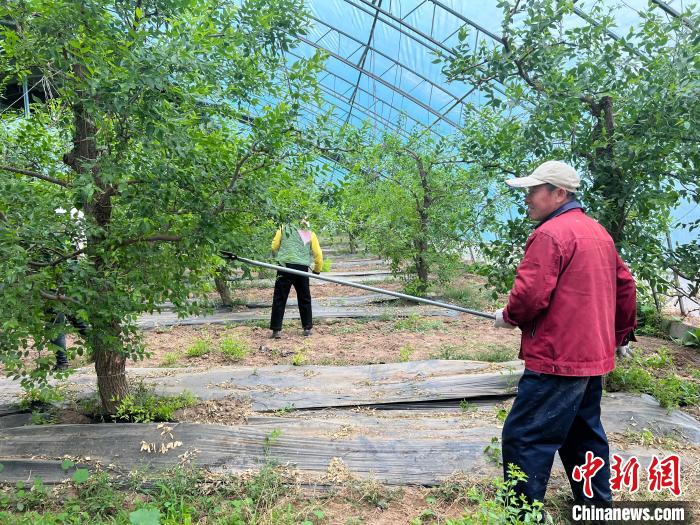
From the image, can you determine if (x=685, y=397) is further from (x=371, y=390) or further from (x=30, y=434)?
(x=30, y=434)

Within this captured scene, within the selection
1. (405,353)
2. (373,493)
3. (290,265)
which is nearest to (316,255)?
(290,265)

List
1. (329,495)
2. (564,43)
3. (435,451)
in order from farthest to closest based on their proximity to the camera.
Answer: (564,43), (435,451), (329,495)

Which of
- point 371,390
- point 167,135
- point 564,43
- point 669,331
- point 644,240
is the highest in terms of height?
point 564,43

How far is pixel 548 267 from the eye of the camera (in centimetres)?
232

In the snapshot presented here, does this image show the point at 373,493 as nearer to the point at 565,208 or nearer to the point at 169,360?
the point at 565,208

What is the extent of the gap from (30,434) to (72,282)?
1.28 m

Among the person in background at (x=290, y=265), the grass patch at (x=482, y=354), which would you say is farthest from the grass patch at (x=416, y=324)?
the person in background at (x=290, y=265)

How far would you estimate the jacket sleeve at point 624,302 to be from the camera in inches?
102

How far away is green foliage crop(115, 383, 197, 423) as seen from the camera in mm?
3486

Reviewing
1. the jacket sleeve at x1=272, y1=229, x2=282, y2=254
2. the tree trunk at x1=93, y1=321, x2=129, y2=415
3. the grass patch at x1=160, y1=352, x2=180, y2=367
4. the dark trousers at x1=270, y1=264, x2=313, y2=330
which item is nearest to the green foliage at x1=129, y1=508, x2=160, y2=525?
the tree trunk at x1=93, y1=321, x2=129, y2=415

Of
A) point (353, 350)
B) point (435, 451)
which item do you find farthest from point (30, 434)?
point (353, 350)

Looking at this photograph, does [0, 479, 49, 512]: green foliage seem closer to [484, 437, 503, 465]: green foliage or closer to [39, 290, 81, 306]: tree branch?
[39, 290, 81, 306]: tree branch

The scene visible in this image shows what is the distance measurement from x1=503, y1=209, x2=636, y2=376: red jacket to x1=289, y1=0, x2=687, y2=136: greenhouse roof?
23.9ft

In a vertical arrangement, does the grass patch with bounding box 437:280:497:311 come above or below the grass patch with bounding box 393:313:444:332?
above
